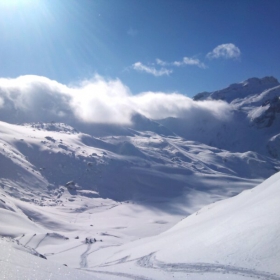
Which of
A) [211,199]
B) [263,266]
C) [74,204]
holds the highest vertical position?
[211,199]

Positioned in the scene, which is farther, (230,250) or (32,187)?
(32,187)

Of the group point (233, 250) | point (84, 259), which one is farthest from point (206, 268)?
point (84, 259)

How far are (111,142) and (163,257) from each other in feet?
551

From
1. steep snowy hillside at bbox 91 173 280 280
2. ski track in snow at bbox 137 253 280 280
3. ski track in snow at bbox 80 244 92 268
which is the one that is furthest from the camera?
ski track in snow at bbox 80 244 92 268

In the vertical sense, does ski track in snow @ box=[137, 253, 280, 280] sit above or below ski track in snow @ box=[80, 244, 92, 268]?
below

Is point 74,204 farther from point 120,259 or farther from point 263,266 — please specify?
point 263,266

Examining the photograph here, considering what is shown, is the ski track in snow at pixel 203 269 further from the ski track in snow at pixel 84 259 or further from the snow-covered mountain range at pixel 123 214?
the ski track in snow at pixel 84 259

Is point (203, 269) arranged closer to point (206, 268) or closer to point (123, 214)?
point (206, 268)

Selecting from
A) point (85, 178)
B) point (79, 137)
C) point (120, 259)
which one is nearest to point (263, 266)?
point (120, 259)

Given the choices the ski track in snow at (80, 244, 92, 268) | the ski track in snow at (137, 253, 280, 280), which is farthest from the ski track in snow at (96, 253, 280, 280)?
the ski track in snow at (80, 244, 92, 268)

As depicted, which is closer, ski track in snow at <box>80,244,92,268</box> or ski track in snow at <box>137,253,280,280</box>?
ski track in snow at <box>137,253,280,280</box>

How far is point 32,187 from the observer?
114 meters

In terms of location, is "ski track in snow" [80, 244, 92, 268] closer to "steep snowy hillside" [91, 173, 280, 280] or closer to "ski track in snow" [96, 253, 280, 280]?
"steep snowy hillside" [91, 173, 280, 280]

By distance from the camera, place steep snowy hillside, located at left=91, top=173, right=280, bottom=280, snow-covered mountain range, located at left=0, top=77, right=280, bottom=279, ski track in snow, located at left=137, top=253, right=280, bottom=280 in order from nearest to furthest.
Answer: ski track in snow, located at left=137, top=253, right=280, bottom=280 → steep snowy hillside, located at left=91, top=173, right=280, bottom=280 → snow-covered mountain range, located at left=0, top=77, right=280, bottom=279
